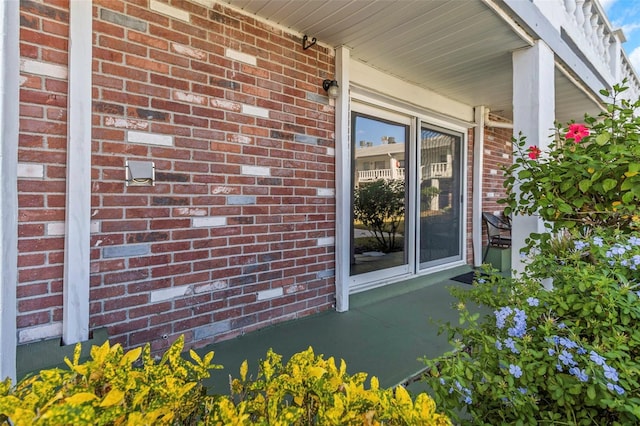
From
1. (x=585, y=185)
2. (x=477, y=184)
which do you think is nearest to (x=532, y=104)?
(x=585, y=185)

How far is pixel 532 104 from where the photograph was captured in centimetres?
283

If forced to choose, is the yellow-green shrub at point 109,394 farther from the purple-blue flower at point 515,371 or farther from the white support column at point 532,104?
the white support column at point 532,104

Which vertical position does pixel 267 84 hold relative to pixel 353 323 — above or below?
above

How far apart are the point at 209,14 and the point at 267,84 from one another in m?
0.62

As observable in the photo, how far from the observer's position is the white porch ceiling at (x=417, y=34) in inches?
94.0

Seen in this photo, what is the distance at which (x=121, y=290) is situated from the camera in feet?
6.58

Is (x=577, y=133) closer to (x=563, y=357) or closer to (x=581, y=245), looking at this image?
(x=581, y=245)

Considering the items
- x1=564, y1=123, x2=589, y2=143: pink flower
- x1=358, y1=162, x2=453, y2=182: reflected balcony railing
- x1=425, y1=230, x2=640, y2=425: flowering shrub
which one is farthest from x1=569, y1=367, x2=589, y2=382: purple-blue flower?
x1=358, y1=162, x2=453, y2=182: reflected balcony railing

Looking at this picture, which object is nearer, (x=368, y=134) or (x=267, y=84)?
(x=267, y=84)

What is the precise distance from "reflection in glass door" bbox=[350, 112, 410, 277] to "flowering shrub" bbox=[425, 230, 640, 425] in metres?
2.30

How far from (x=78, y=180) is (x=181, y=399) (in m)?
1.60

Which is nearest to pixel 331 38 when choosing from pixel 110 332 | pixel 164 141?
pixel 164 141

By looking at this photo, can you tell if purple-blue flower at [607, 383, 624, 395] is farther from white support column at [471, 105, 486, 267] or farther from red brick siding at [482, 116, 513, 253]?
red brick siding at [482, 116, 513, 253]

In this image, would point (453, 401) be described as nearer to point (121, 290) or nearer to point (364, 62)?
point (121, 290)
